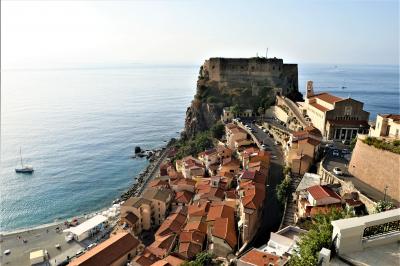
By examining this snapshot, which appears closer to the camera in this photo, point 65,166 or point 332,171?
point 332,171

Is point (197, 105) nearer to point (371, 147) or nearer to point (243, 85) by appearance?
point (243, 85)

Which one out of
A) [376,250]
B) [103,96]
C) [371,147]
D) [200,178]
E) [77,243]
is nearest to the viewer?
[376,250]

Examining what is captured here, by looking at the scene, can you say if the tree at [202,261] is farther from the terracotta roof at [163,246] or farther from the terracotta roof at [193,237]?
the terracotta roof at [163,246]

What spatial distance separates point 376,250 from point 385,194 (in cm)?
1778

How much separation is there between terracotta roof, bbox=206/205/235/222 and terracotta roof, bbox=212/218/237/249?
71 cm

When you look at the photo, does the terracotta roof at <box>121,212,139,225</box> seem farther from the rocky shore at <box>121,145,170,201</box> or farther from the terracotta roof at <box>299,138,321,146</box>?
the terracotta roof at <box>299,138,321,146</box>

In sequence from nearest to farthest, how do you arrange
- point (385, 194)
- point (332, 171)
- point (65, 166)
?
point (385, 194)
point (332, 171)
point (65, 166)

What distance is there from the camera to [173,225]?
32031mm

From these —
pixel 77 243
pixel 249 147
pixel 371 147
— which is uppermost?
pixel 371 147

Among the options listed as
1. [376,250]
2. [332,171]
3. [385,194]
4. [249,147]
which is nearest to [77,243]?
[249,147]

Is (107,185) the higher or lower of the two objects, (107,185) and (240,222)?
the lower

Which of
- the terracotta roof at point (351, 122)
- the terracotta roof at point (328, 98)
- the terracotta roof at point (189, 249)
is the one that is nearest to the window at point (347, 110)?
the terracotta roof at point (351, 122)

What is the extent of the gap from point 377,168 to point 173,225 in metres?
18.1

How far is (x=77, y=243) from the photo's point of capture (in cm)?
3388
